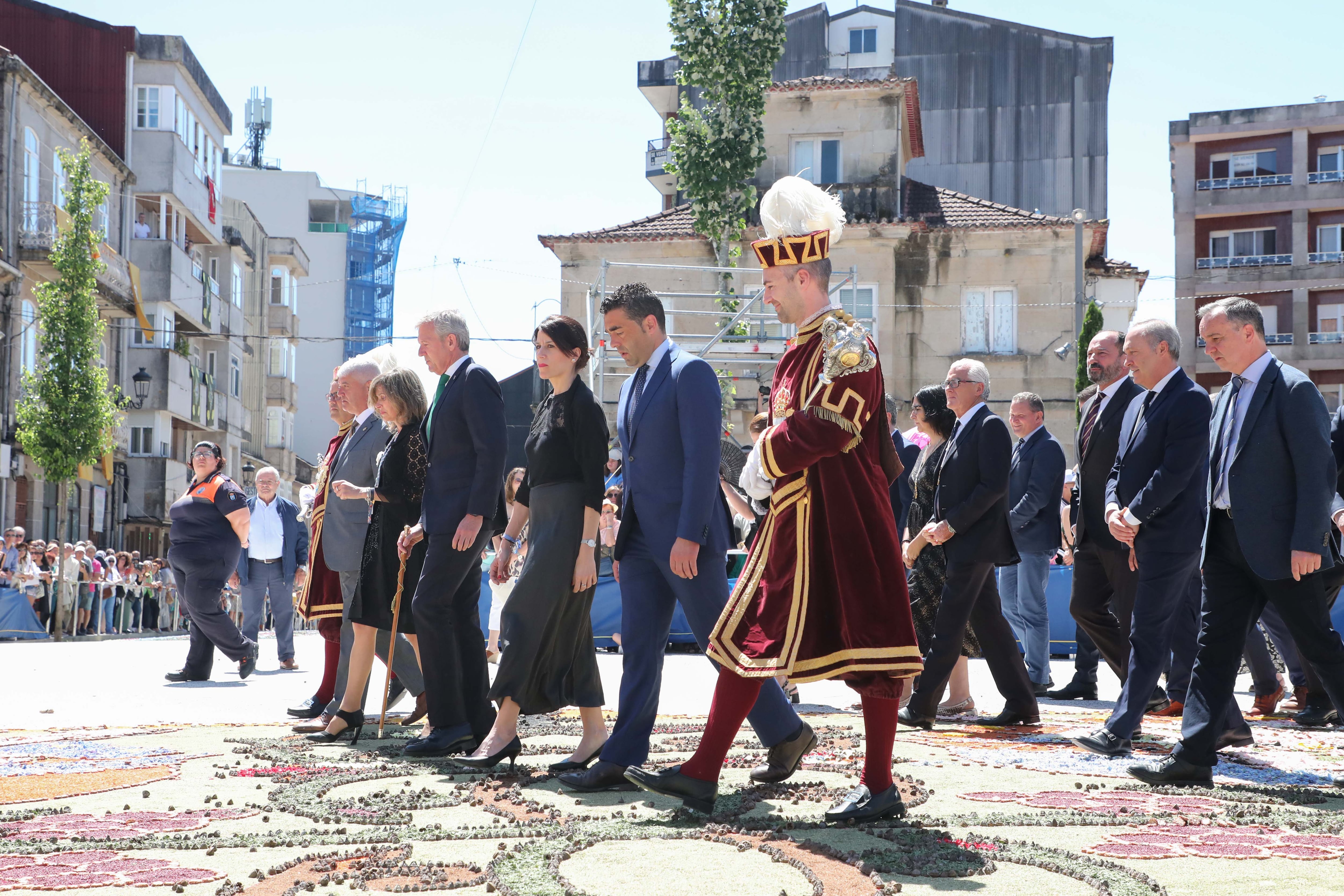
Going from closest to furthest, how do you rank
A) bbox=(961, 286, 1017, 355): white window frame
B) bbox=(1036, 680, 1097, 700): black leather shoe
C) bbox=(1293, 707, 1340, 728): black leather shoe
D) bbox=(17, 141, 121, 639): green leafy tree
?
bbox=(1293, 707, 1340, 728): black leather shoe < bbox=(1036, 680, 1097, 700): black leather shoe < bbox=(17, 141, 121, 639): green leafy tree < bbox=(961, 286, 1017, 355): white window frame

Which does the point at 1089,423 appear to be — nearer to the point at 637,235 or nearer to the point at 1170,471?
the point at 1170,471

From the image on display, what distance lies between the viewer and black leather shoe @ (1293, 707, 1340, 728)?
27.2 feet

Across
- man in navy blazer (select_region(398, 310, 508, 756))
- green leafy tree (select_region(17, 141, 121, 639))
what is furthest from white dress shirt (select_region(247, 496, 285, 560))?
green leafy tree (select_region(17, 141, 121, 639))

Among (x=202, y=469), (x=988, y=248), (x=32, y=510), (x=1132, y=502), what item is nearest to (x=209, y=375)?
(x=32, y=510)

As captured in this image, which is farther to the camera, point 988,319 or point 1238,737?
point 988,319

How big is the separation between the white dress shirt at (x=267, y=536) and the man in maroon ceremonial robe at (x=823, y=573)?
9854 millimetres

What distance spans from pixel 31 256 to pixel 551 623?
30.2 metres

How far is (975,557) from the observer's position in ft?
26.2

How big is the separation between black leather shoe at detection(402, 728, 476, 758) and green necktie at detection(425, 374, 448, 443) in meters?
1.43

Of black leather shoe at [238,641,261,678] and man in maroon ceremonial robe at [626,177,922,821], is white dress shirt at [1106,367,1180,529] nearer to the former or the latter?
man in maroon ceremonial robe at [626,177,922,821]

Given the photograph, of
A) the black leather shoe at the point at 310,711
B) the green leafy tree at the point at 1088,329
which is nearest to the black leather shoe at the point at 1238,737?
the black leather shoe at the point at 310,711

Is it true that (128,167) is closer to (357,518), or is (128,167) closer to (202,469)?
(202,469)

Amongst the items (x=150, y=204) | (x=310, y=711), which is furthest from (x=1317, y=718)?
(x=150, y=204)

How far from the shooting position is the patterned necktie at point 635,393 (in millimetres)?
6043
